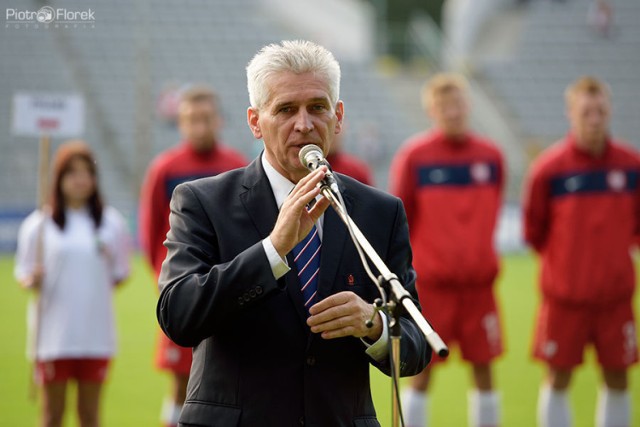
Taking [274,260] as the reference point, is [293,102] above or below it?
above

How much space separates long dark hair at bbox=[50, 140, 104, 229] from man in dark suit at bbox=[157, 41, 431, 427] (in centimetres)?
348

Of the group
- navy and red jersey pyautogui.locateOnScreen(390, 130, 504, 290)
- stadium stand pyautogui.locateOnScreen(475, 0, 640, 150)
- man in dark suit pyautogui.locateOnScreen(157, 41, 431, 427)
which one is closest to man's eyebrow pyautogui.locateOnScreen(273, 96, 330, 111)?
man in dark suit pyautogui.locateOnScreen(157, 41, 431, 427)

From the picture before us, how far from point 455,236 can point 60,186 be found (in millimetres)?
2598

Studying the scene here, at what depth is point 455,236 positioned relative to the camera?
6.78 m

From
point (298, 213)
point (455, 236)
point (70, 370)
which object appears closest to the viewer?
point (298, 213)

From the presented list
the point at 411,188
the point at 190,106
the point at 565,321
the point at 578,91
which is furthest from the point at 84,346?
the point at 578,91

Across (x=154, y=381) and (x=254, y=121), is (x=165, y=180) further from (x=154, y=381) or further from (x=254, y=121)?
(x=254, y=121)

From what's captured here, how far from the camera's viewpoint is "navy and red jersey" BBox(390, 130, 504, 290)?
266 inches

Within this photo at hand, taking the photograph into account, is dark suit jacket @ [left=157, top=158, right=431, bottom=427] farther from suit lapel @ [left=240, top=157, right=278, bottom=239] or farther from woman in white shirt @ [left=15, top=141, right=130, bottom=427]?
woman in white shirt @ [left=15, top=141, right=130, bottom=427]

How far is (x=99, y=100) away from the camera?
26.7 m

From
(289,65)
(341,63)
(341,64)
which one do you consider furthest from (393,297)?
(341,63)

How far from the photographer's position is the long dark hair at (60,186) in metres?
6.25

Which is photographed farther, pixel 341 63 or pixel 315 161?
pixel 341 63

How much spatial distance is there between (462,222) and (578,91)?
116cm
